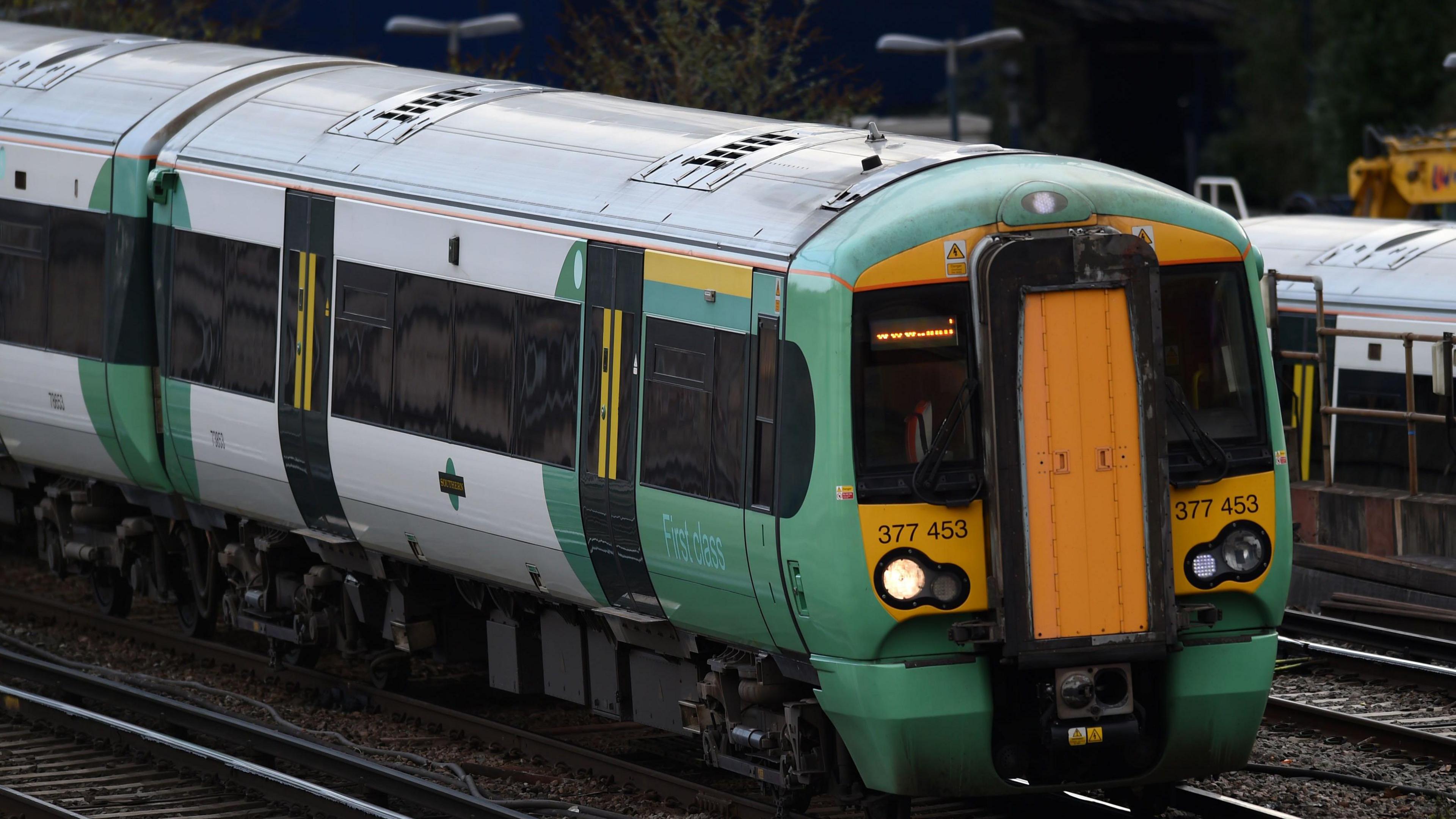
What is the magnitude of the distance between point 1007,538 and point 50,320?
317 inches

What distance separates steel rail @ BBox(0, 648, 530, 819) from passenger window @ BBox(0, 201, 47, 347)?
7.18 feet

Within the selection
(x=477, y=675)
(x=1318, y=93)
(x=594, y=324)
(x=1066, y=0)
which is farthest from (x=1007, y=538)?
(x=1066, y=0)

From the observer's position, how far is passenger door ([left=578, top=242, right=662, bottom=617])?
9.91 meters

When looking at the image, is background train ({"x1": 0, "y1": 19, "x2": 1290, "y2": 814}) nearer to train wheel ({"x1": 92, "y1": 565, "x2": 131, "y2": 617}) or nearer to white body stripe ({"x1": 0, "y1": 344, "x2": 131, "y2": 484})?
white body stripe ({"x1": 0, "y1": 344, "x2": 131, "y2": 484})

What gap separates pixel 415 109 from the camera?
1241 cm

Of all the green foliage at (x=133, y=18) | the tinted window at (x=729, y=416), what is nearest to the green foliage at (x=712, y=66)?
the green foliage at (x=133, y=18)

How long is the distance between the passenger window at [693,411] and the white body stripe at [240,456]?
347cm

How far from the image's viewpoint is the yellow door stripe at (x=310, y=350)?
12094 mm

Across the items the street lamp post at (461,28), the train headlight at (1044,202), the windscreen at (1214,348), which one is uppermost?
the street lamp post at (461,28)

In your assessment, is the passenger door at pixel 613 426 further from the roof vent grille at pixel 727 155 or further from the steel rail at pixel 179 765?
the steel rail at pixel 179 765

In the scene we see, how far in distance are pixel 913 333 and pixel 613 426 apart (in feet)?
5.99

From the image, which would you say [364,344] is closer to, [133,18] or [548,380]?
[548,380]

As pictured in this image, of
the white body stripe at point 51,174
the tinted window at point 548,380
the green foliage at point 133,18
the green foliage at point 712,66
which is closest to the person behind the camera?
the tinted window at point 548,380

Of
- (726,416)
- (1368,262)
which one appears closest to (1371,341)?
(1368,262)
